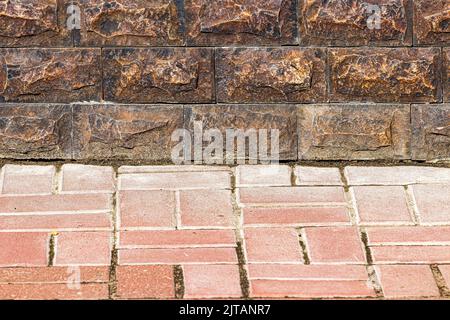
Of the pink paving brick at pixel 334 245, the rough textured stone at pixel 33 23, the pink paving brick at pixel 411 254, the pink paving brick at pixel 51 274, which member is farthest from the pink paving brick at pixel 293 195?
the rough textured stone at pixel 33 23

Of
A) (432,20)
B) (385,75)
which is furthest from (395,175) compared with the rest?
(432,20)

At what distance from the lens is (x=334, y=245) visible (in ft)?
12.2

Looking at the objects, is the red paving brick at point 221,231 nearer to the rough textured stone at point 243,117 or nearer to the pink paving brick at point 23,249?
the pink paving brick at point 23,249

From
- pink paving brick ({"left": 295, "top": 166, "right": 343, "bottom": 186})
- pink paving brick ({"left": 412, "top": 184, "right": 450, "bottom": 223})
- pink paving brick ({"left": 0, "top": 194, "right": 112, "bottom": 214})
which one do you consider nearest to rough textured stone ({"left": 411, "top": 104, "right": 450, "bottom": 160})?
pink paving brick ({"left": 412, "top": 184, "right": 450, "bottom": 223})

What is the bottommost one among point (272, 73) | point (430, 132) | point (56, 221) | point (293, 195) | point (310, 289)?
point (310, 289)

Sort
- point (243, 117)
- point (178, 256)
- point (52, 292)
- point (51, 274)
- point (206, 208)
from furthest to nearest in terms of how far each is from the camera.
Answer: point (243, 117)
point (206, 208)
point (178, 256)
point (51, 274)
point (52, 292)

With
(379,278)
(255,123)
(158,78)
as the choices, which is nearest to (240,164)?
(255,123)

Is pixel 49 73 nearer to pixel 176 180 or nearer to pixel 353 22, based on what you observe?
pixel 176 180

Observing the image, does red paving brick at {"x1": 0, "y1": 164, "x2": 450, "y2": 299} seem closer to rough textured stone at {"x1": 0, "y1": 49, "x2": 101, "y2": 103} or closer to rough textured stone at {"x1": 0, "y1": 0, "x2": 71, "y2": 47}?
rough textured stone at {"x1": 0, "y1": 49, "x2": 101, "y2": 103}

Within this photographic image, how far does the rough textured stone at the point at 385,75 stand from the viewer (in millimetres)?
4340

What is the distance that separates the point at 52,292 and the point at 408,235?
1378 millimetres

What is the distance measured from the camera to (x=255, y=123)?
4.41 meters

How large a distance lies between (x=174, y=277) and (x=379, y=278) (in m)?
0.72

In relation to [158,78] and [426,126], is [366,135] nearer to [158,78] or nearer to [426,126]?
[426,126]
